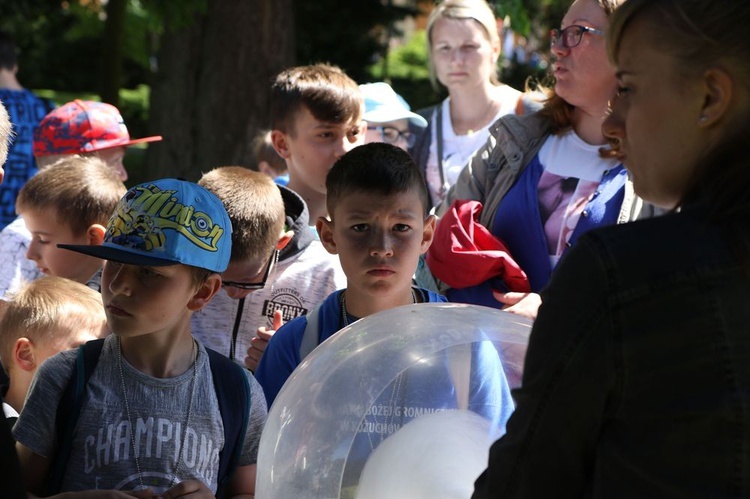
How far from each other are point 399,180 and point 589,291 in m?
1.85

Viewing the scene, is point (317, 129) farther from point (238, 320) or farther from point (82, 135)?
point (82, 135)

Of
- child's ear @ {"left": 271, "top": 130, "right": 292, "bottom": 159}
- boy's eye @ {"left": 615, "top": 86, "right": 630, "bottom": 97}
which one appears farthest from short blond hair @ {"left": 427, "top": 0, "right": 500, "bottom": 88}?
boy's eye @ {"left": 615, "top": 86, "right": 630, "bottom": 97}

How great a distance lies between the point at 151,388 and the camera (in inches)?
102

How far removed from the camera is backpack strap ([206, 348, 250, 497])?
263 centimetres

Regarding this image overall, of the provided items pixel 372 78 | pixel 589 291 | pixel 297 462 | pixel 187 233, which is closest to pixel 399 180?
pixel 187 233

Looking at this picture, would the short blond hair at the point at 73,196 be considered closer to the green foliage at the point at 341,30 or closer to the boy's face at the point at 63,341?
the boy's face at the point at 63,341

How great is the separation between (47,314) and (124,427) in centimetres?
86

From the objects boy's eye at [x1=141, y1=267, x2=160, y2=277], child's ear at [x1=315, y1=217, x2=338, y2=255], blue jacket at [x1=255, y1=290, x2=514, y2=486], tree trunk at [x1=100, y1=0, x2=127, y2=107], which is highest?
tree trunk at [x1=100, y1=0, x2=127, y2=107]

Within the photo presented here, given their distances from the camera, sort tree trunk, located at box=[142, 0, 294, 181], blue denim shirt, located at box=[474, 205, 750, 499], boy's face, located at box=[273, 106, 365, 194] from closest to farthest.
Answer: blue denim shirt, located at box=[474, 205, 750, 499]
boy's face, located at box=[273, 106, 365, 194]
tree trunk, located at box=[142, 0, 294, 181]

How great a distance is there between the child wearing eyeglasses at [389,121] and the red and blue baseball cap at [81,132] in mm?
1209

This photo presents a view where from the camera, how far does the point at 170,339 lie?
271 cm

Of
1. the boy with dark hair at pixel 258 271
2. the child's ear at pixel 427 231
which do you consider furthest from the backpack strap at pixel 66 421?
the child's ear at pixel 427 231

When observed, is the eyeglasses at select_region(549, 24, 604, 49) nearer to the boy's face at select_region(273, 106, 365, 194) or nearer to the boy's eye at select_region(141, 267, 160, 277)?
the boy's face at select_region(273, 106, 365, 194)

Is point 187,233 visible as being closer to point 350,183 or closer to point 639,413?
point 350,183
